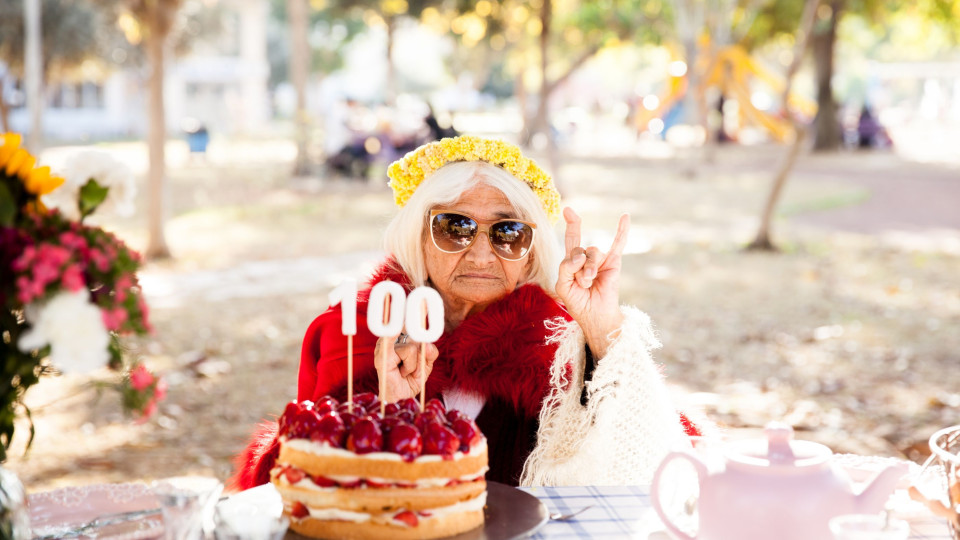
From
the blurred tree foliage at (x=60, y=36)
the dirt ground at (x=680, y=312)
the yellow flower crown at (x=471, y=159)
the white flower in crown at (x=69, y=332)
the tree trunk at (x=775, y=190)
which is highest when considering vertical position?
the blurred tree foliage at (x=60, y=36)

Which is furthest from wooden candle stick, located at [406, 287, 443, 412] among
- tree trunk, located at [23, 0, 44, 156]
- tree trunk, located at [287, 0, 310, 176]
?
tree trunk, located at [287, 0, 310, 176]

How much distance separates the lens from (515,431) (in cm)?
260

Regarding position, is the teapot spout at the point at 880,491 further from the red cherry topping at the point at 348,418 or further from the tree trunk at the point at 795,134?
the tree trunk at the point at 795,134

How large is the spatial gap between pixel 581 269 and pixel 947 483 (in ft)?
3.71

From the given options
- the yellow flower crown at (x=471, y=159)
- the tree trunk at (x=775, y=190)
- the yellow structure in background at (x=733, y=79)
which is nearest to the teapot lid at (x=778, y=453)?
the yellow flower crown at (x=471, y=159)

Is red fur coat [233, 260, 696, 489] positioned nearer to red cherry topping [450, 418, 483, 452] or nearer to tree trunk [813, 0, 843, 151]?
red cherry topping [450, 418, 483, 452]

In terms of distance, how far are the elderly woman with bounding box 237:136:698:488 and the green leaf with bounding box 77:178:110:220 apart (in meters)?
0.98

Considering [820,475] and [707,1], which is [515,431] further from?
[707,1]

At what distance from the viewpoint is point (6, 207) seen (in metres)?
1.29

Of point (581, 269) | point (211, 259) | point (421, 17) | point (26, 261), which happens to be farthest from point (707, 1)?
point (26, 261)

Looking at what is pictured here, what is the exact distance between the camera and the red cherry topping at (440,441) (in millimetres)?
1591

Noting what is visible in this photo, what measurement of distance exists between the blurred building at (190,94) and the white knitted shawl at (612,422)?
34.5m

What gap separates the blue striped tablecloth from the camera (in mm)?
1756

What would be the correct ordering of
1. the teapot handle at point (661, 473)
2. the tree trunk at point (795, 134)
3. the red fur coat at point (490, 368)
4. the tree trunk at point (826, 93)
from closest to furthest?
1. the teapot handle at point (661, 473)
2. the red fur coat at point (490, 368)
3. the tree trunk at point (795, 134)
4. the tree trunk at point (826, 93)
